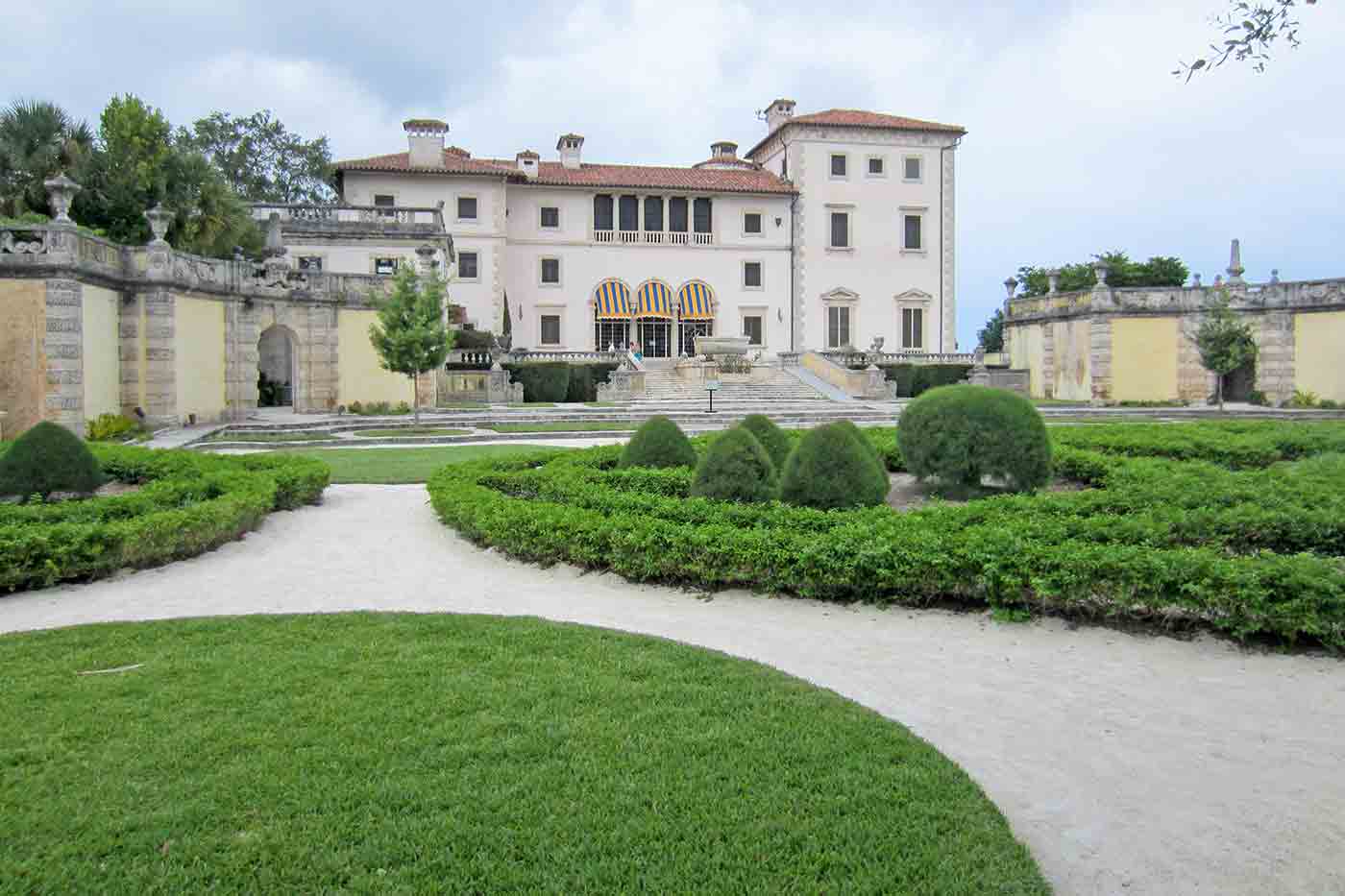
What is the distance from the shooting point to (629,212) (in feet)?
171

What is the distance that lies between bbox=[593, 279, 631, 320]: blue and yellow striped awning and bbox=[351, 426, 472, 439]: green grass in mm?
25325

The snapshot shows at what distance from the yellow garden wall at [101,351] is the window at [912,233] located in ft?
131

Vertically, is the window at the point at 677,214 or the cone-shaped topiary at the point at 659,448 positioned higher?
the window at the point at 677,214

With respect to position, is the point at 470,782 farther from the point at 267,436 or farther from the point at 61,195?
the point at 267,436

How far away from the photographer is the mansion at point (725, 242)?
50.6 m

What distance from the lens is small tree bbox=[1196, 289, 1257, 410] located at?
3319 centimetres

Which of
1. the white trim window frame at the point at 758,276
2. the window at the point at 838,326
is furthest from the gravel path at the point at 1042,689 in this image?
the window at the point at 838,326

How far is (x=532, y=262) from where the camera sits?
168 ft

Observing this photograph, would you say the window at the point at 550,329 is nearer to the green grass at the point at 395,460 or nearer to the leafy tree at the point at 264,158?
the leafy tree at the point at 264,158

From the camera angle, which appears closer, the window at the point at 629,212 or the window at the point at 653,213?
the window at the point at 629,212

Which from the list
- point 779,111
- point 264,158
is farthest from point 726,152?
point 264,158

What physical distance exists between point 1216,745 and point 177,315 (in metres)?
25.6

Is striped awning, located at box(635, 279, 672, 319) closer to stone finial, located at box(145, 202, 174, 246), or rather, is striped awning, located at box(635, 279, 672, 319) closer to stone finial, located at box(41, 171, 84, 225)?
stone finial, located at box(145, 202, 174, 246)

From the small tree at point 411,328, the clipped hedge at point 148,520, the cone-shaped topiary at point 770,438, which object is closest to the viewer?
the clipped hedge at point 148,520
